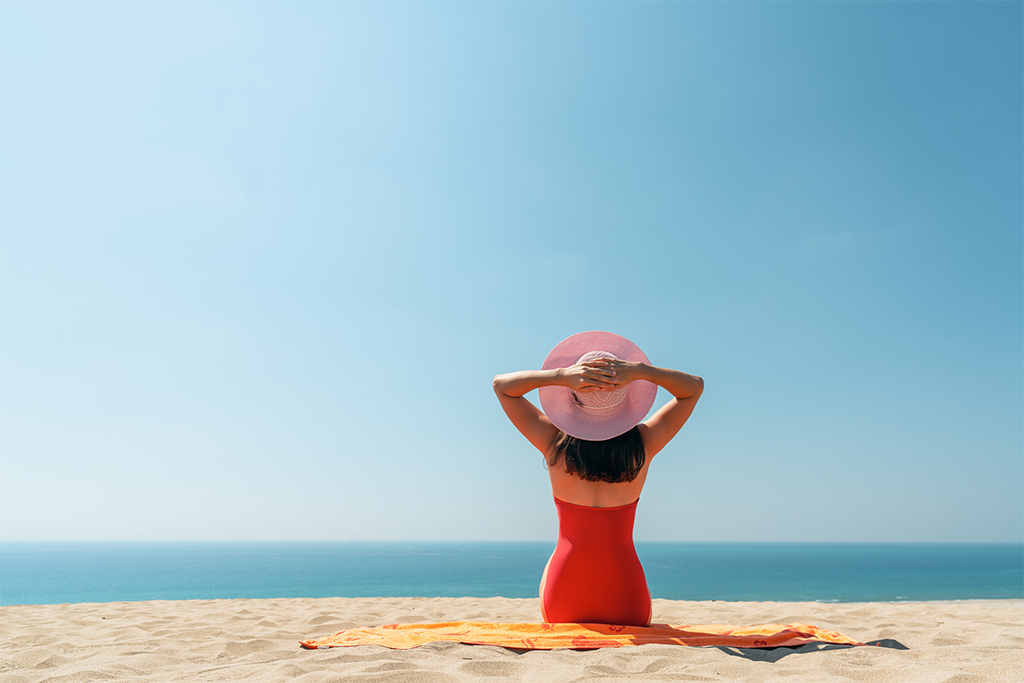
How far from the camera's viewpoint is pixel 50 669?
269 centimetres

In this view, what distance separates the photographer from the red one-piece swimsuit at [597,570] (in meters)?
3.09

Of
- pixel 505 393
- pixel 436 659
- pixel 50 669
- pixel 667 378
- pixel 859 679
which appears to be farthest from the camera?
pixel 505 393

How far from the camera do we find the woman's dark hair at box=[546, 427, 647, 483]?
3057mm

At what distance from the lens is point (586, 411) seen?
9.82ft

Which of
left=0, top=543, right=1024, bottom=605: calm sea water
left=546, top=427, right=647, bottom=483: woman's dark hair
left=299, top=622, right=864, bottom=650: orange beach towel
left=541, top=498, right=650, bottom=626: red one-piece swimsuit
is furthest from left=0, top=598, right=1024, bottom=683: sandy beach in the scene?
left=0, top=543, right=1024, bottom=605: calm sea water

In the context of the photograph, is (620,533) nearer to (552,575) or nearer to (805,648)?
(552,575)

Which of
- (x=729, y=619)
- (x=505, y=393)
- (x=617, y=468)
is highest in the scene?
(x=505, y=393)

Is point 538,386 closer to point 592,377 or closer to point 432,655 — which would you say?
point 592,377

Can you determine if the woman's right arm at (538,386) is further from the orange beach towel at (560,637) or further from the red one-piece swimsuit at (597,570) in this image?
the orange beach towel at (560,637)

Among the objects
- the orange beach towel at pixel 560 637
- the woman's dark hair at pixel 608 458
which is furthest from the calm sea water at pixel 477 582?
the woman's dark hair at pixel 608 458

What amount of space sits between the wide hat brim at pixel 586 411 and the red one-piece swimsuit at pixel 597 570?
505 millimetres

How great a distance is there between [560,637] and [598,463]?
3.03 ft

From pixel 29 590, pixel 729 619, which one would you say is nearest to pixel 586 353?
pixel 729 619

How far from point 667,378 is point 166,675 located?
2944 mm
